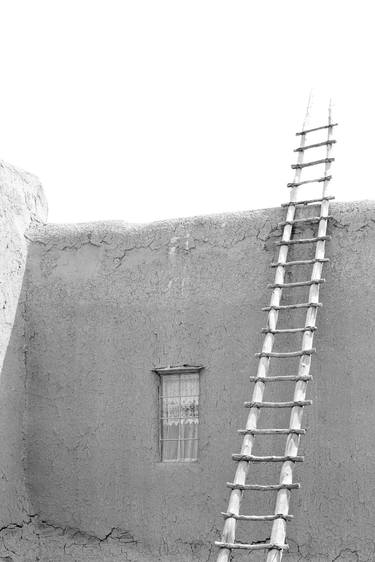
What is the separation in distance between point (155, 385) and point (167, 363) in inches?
9.8

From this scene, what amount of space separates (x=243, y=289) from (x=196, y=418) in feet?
4.33

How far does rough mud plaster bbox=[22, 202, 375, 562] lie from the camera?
962 centimetres

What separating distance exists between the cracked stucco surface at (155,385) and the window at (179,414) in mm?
118

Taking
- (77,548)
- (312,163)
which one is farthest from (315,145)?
(77,548)

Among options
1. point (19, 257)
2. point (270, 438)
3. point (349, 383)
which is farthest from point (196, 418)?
point (19, 257)

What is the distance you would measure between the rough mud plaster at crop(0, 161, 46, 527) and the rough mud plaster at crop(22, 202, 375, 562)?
5.4 inches

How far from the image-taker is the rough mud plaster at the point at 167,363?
9.62m

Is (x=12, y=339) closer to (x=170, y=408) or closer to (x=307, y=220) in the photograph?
(x=170, y=408)

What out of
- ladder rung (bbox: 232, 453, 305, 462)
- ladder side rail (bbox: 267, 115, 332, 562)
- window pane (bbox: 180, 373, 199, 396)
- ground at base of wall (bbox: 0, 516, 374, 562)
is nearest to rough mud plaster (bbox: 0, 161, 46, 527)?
ground at base of wall (bbox: 0, 516, 374, 562)

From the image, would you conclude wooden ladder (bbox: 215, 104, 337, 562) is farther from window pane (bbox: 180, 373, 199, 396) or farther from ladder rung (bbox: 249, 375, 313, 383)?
window pane (bbox: 180, 373, 199, 396)

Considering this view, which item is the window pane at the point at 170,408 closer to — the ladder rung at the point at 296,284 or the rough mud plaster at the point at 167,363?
the rough mud plaster at the point at 167,363

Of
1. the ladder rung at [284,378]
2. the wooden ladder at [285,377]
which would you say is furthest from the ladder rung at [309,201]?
the ladder rung at [284,378]

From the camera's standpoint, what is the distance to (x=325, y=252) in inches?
393

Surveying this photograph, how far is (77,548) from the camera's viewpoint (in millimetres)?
10570
